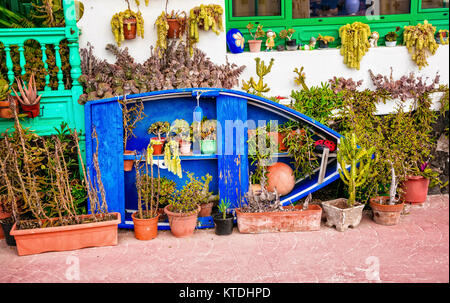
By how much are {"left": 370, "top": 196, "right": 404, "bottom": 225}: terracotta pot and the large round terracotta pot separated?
48.7 inches

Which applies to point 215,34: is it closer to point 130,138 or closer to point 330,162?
point 130,138

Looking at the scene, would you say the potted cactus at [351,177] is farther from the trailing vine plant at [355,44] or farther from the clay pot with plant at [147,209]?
the clay pot with plant at [147,209]

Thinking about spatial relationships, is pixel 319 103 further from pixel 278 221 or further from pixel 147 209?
pixel 147 209

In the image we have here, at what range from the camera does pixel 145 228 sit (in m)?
6.06

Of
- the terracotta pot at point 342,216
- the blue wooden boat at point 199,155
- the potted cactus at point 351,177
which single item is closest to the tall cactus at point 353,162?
the potted cactus at point 351,177

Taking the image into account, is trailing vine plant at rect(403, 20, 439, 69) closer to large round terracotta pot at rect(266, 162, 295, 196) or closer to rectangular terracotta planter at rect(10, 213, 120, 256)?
large round terracotta pot at rect(266, 162, 295, 196)

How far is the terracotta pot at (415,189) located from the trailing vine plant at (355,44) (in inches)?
85.5

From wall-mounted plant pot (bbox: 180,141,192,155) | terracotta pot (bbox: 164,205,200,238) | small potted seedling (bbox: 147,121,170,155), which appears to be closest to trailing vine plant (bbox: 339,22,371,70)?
wall-mounted plant pot (bbox: 180,141,192,155)

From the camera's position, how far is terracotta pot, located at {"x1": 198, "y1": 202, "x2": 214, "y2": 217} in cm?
652

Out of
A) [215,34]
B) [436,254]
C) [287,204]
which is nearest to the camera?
[436,254]

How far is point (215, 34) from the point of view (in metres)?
7.68

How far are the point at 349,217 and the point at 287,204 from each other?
94cm

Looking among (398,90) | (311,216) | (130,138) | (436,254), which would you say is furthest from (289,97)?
(436,254)

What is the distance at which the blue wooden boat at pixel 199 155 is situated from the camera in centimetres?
620
